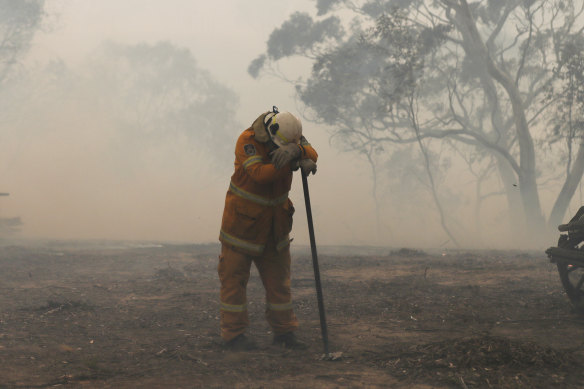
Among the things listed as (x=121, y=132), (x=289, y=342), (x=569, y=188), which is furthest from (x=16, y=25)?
(x=289, y=342)

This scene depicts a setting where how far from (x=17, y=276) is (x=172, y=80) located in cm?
3351

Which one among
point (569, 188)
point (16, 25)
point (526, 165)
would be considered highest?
point (16, 25)

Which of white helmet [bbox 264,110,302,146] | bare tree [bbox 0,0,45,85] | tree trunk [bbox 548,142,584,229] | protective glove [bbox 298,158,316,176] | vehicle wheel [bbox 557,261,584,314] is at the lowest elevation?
vehicle wheel [bbox 557,261,584,314]

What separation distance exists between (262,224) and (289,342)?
3.26 feet

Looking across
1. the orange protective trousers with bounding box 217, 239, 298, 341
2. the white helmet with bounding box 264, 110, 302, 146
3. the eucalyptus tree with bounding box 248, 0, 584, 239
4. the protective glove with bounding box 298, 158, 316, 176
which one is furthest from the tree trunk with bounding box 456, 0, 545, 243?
the protective glove with bounding box 298, 158, 316, 176

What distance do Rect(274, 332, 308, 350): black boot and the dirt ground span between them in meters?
0.08

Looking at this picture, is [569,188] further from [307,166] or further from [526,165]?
[307,166]

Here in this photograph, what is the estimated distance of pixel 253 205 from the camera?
473 cm

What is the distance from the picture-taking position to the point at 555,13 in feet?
73.7

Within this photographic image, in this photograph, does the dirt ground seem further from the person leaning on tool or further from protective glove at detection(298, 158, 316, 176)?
protective glove at detection(298, 158, 316, 176)

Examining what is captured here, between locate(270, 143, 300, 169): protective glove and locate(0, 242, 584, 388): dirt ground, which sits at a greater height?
locate(270, 143, 300, 169): protective glove

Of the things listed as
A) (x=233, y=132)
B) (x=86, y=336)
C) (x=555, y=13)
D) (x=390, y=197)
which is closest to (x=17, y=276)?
(x=86, y=336)

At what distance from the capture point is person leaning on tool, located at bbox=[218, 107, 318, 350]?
4566mm

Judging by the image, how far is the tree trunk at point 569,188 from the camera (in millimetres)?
19156
